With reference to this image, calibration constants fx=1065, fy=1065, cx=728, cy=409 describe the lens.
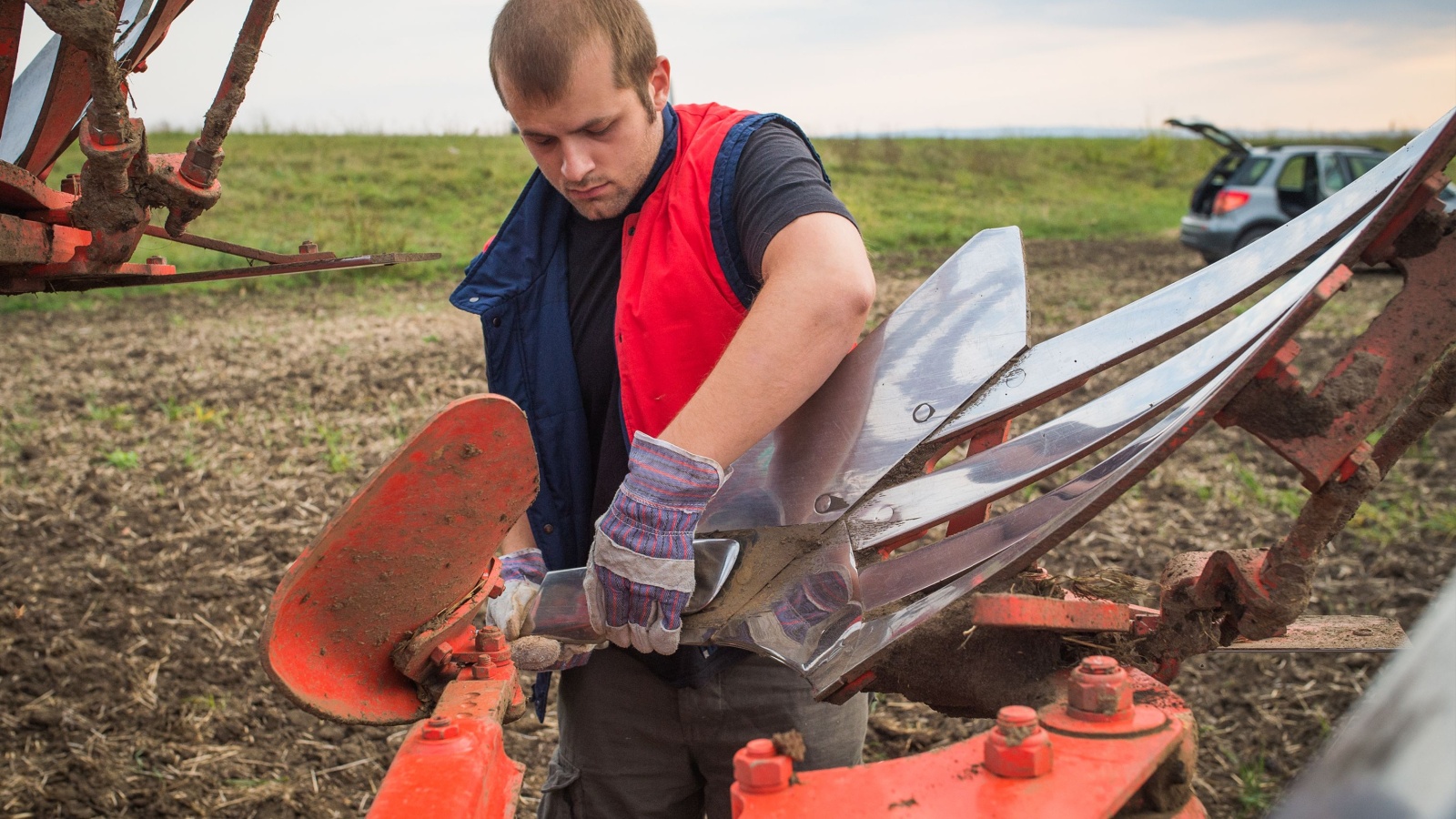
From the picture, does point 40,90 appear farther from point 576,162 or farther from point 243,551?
point 243,551

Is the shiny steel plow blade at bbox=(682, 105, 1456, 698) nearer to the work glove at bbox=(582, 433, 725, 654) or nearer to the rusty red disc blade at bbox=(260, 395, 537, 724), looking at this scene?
the work glove at bbox=(582, 433, 725, 654)

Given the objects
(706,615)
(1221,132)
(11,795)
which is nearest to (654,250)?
(706,615)

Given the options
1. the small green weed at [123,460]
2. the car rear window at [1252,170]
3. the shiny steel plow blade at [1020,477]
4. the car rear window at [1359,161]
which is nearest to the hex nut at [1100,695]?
the shiny steel plow blade at [1020,477]

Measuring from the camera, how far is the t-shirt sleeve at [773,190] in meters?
1.56

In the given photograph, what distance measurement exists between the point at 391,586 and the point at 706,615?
1.47 ft

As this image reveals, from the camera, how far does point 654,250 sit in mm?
1744

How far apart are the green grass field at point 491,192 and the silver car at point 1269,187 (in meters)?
2.63

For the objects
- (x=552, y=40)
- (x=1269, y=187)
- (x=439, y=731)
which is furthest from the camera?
(x=1269, y=187)

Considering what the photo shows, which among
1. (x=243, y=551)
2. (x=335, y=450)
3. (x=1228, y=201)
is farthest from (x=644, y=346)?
(x=1228, y=201)

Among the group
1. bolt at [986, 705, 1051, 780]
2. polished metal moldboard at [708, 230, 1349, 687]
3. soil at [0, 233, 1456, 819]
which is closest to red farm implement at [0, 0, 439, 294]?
polished metal moldboard at [708, 230, 1349, 687]

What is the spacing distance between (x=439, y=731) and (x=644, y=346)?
73cm

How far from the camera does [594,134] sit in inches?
66.8

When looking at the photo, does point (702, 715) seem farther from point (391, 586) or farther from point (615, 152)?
point (615, 152)

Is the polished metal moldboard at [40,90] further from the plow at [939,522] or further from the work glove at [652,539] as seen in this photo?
the work glove at [652,539]
